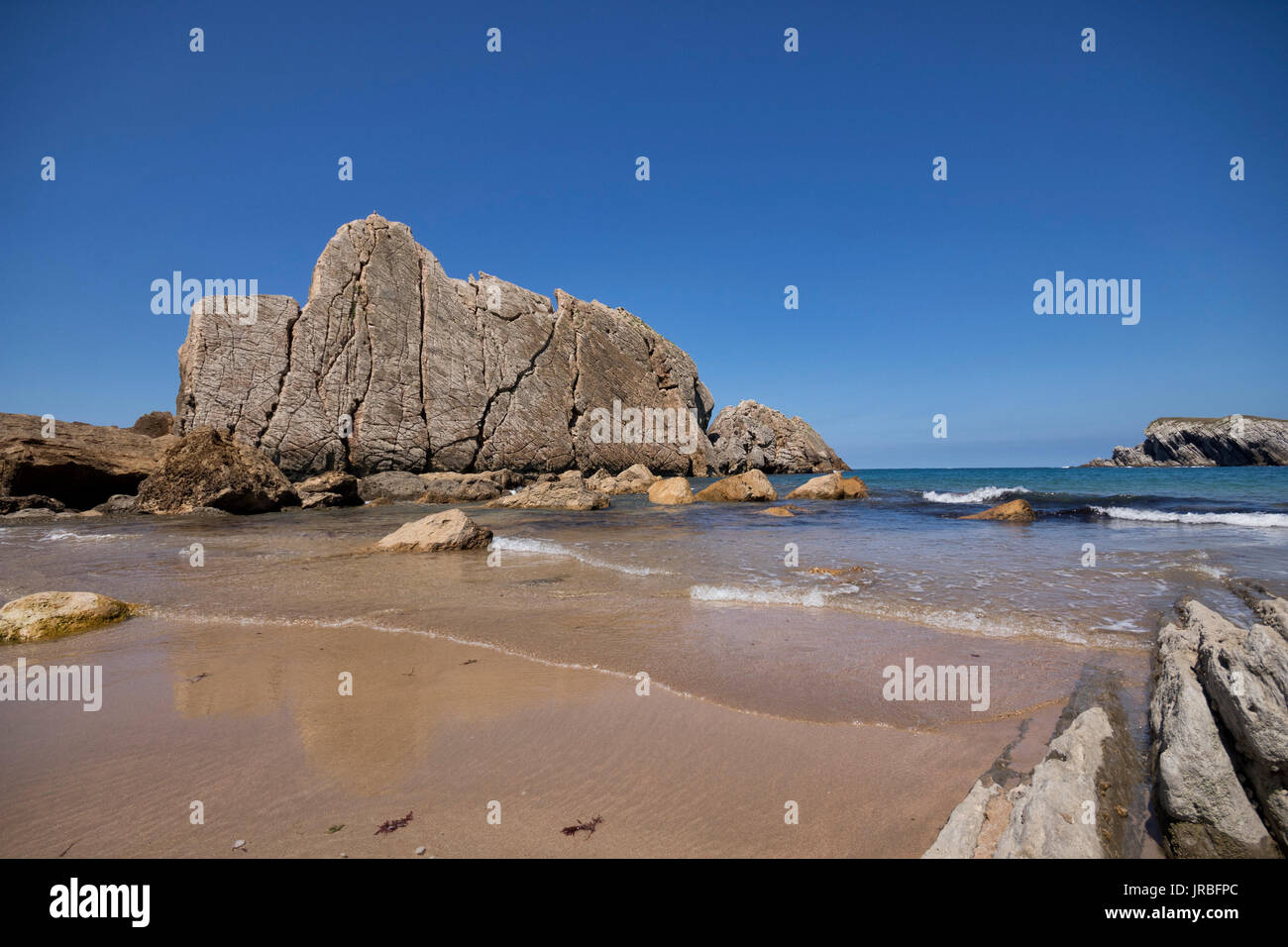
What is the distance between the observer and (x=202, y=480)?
19859mm

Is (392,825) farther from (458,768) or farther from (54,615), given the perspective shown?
(54,615)

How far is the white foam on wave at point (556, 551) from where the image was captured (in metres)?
8.99

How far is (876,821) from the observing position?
7.92ft

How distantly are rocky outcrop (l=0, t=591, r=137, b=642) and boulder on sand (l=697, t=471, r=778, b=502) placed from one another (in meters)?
21.5

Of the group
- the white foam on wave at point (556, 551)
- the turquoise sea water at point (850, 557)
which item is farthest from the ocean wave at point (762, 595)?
the white foam on wave at point (556, 551)

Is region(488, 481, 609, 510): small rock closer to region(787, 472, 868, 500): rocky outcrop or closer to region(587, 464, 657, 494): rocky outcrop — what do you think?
region(587, 464, 657, 494): rocky outcrop

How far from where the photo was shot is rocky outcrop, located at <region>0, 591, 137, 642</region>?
538 centimetres

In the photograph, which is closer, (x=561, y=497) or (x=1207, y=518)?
(x=1207, y=518)

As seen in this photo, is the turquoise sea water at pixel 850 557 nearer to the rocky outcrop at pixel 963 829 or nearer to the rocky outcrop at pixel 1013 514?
the rocky outcrop at pixel 1013 514

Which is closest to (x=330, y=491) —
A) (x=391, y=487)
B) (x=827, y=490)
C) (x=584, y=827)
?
(x=391, y=487)

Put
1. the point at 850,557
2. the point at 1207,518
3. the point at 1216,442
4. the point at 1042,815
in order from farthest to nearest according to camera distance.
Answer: the point at 1216,442
the point at 1207,518
the point at 850,557
the point at 1042,815

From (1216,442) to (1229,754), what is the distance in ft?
312

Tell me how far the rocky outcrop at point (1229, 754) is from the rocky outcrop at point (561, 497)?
64.0 feet
